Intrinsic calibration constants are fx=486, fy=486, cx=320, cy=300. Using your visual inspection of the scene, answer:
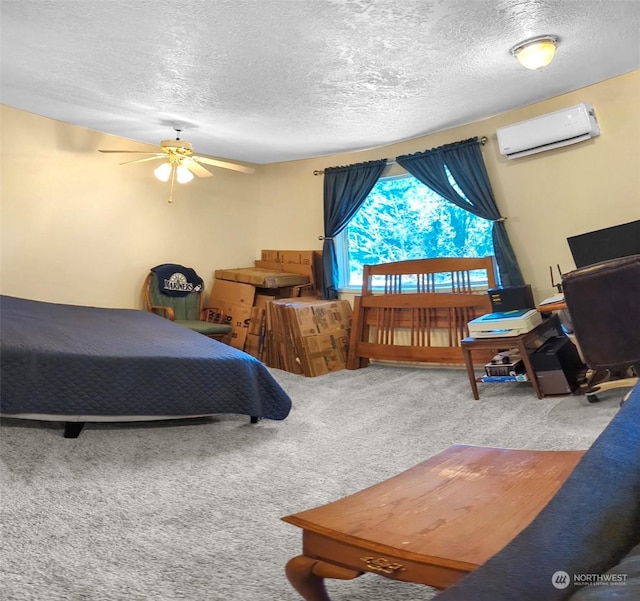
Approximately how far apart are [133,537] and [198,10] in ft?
8.10

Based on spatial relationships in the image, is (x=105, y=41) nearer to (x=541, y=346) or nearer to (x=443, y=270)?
(x=443, y=270)

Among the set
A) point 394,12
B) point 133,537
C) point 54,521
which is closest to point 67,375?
point 54,521

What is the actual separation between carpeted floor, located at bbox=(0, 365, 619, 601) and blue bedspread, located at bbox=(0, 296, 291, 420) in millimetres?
241

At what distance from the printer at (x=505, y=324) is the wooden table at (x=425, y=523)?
2081 millimetres

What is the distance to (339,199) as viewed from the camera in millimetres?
5340

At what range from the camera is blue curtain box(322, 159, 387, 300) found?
5172 millimetres

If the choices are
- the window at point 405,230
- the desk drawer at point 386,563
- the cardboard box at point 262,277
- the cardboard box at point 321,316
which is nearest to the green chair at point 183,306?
the cardboard box at point 262,277

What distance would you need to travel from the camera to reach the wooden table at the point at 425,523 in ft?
3.25

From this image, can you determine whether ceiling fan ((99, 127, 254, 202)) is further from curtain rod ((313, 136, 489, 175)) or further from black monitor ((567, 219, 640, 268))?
black monitor ((567, 219, 640, 268))

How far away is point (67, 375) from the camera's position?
2.38 m

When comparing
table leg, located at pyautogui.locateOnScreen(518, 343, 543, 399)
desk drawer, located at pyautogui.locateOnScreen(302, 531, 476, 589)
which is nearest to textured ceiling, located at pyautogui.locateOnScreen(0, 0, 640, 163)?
table leg, located at pyautogui.locateOnScreen(518, 343, 543, 399)

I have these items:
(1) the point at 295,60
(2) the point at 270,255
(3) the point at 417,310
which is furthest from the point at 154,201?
(3) the point at 417,310

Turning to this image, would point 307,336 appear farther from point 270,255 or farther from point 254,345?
point 270,255

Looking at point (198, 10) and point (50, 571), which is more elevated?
point (198, 10)
